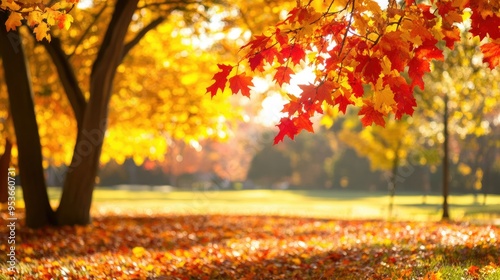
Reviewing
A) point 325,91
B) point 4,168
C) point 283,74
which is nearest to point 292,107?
point 325,91

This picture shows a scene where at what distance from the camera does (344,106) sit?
4.98 metres

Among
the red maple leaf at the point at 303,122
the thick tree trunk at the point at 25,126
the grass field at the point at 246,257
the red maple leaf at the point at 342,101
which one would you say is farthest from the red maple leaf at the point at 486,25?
the thick tree trunk at the point at 25,126

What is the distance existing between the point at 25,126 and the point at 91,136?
1187 mm

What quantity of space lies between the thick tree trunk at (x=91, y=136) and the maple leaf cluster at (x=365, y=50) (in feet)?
21.9

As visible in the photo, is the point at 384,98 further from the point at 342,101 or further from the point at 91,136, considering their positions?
the point at 91,136

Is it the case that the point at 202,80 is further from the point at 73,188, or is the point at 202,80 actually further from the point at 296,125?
the point at 296,125

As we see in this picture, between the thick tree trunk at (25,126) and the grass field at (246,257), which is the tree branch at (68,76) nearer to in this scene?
the thick tree trunk at (25,126)

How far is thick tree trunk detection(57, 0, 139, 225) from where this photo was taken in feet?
37.5

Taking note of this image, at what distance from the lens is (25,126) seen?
10867 mm

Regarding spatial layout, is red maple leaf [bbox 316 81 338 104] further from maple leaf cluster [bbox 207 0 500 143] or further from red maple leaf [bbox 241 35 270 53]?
red maple leaf [bbox 241 35 270 53]

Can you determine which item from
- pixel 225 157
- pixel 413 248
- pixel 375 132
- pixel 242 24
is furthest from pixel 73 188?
pixel 225 157

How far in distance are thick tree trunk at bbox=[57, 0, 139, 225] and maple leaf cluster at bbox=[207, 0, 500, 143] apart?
6684mm

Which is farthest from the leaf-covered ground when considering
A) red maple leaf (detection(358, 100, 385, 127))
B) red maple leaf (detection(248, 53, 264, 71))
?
red maple leaf (detection(248, 53, 264, 71))

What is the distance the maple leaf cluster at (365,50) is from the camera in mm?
4531
